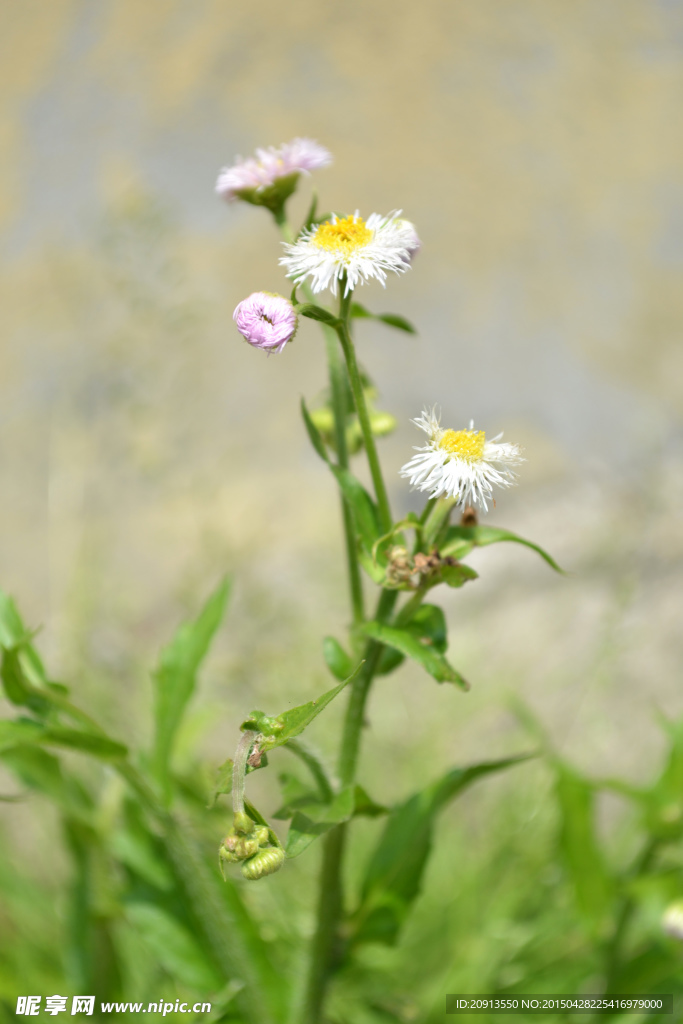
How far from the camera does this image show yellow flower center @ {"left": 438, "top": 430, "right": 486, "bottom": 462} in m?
0.50

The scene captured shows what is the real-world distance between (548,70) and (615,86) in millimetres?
187

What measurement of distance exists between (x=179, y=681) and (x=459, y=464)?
0.34 m

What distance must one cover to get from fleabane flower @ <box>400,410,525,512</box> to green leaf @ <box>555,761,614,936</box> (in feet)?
1.52

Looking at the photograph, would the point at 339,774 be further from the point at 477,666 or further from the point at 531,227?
the point at 531,227

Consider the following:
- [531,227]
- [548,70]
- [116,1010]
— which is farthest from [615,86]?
[116,1010]

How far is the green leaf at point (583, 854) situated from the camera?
2.81 feet

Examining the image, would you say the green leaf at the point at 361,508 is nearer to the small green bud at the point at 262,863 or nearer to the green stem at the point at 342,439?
the green stem at the point at 342,439

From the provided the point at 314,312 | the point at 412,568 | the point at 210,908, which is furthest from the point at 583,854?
the point at 314,312

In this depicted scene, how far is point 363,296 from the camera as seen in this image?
207cm

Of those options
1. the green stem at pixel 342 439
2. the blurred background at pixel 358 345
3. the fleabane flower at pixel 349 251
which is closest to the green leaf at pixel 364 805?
the green stem at pixel 342 439

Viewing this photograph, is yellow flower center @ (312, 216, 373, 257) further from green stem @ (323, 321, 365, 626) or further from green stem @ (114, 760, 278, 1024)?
green stem @ (114, 760, 278, 1024)

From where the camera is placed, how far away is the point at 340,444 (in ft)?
1.95

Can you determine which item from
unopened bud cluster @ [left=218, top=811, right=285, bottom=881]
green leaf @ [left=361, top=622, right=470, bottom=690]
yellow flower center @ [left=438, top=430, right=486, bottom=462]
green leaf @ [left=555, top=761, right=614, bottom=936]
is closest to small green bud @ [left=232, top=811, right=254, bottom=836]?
unopened bud cluster @ [left=218, top=811, right=285, bottom=881]

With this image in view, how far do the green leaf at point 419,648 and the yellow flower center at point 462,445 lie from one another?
0.38ft
